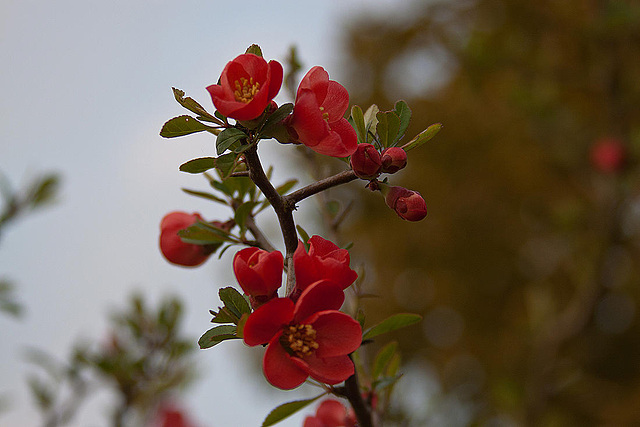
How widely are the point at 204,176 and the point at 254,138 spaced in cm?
38

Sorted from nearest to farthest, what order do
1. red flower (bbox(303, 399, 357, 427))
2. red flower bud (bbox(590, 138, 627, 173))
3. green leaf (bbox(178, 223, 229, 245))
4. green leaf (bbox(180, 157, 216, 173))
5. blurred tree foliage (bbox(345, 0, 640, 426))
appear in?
green leaf (bbox(180, 157, 216, 173)), green leaf (bbox(178, 223, 229, 245)), red flower (bbox(303, 399, 357, 427)), red flower bud (bbox(590, 138, 627, 173)), blurred tree foliage (bbox(345, 0, 640, 426))

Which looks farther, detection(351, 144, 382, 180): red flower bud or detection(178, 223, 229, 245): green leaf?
detection(178, 223, 229, 245): green leaf

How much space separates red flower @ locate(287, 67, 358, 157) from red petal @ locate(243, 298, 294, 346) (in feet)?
0.65

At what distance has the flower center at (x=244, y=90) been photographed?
2.23ft

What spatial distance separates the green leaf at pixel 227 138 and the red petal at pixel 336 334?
230 millimetres

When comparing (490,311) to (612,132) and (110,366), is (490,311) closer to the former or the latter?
(612,132)

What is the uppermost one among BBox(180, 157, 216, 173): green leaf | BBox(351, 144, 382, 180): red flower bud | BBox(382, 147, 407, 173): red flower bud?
BBox(180, 157, 216, 173): green leaf

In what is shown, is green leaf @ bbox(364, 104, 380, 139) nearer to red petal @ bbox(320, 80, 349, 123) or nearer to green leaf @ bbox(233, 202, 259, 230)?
red petal @ bbox(320, 80, 349, 123)

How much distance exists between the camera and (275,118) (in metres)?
0.67

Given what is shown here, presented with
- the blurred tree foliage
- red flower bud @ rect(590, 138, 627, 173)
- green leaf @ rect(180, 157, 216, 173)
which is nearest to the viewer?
green leaf @ rect(180, 157, 216, 173)

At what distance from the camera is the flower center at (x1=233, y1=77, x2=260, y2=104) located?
68 centimetres

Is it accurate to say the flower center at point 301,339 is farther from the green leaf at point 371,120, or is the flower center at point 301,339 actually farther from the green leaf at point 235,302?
the green leaf at point 371,120

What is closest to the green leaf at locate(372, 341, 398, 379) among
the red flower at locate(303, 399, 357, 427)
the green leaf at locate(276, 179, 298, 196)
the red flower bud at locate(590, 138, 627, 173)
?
the red flower at locate(303, 399, 357, 427)

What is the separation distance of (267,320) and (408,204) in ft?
0.73
